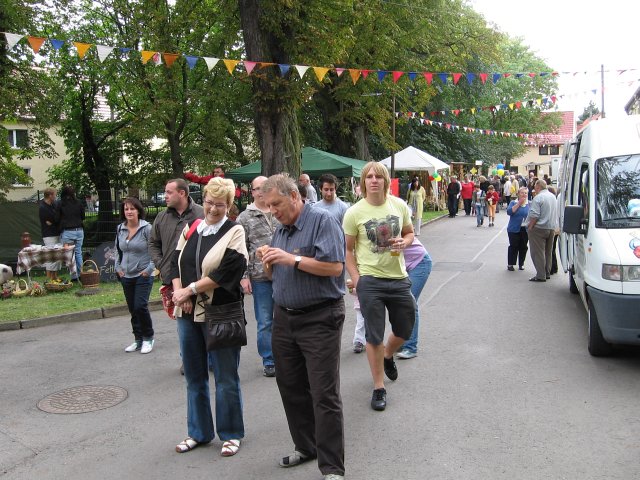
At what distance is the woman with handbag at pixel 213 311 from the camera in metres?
4.10

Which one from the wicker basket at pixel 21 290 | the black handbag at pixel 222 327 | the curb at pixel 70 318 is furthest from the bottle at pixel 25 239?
the black handbag at pixel 222 327

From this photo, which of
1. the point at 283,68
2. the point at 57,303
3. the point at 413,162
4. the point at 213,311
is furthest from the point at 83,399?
the point at 413,162

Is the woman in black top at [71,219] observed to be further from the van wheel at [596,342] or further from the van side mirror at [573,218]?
the van wheel at [596,342]

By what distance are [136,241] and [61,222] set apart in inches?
265

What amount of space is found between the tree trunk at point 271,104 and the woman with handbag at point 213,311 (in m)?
9.79

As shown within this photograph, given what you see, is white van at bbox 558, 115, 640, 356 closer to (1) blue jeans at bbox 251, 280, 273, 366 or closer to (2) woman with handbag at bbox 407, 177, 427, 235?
(1) blue jeans at bbox 251, 280, 273, 366

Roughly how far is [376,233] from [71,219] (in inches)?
382

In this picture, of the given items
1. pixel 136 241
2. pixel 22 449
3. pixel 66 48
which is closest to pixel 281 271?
pixel 22 449

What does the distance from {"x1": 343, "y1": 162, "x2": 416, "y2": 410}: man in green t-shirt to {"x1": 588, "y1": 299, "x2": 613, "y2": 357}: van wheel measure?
238 centimetres

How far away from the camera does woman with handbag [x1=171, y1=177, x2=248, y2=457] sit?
4102 mm

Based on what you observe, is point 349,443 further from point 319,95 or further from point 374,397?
point 319,95

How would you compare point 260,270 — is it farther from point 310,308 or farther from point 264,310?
point 310,308

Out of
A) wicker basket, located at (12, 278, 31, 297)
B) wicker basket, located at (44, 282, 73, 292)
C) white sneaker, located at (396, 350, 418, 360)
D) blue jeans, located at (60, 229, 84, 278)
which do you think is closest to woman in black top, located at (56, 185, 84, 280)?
blue jeans, located at (60, 229, 84, 278)

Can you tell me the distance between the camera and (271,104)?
46.2 feet
